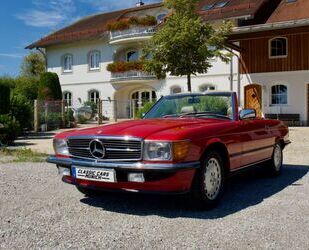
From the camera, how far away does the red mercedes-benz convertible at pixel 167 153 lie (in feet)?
17.9

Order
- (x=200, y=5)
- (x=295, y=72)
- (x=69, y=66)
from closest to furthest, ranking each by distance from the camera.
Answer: (x=295, y=72) < (x=200, y=5) < (x=69, y=66)

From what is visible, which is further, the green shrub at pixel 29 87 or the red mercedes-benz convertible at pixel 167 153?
the green shrub at pixel 29 87

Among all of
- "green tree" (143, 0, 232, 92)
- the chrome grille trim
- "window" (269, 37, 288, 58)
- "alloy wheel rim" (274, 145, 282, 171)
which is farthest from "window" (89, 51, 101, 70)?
the chrome grille trim

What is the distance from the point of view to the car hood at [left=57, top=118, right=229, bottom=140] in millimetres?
5547

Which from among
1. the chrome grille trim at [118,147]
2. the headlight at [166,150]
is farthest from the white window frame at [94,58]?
the headlight at [166,150]

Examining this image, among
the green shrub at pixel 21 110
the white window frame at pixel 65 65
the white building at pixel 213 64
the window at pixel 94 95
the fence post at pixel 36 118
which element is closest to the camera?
the green shrub at pixel 21 110

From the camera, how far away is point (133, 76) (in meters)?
34.1

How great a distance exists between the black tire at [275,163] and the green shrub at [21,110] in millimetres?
13481

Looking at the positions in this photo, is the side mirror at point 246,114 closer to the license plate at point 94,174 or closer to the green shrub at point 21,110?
the license plate at point 94,174

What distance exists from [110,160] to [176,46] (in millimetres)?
15156

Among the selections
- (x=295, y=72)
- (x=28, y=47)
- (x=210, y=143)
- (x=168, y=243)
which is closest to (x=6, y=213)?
(x=168, y=243)

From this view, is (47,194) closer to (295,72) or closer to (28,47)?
(295,72)

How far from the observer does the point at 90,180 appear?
19.2 ft

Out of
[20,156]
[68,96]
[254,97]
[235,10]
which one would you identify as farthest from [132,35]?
[20,156]
